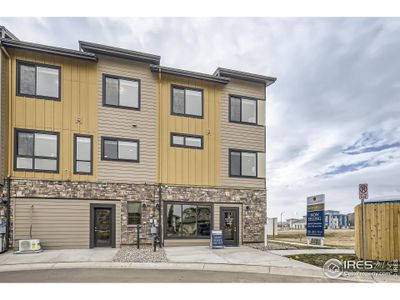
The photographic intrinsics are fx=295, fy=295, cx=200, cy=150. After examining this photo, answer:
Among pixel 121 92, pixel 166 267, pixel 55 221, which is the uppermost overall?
pixel 121 92

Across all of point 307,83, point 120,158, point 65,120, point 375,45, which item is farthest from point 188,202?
point 375,45

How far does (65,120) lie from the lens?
Result: 13.3 metres

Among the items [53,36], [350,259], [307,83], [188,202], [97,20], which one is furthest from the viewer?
[307,83]

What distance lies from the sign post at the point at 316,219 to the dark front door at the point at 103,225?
10465mm

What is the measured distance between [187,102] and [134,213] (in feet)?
20.4

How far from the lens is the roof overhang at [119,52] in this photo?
13672 millimetres

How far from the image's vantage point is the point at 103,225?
1362cm

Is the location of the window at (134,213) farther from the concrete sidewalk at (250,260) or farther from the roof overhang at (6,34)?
the roof overhang at (6,34)

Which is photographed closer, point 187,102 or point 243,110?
point 187,102

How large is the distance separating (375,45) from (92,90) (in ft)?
43.3

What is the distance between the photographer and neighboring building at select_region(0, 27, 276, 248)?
1272 cm

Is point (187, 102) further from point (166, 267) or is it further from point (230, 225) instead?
point (166, 267)

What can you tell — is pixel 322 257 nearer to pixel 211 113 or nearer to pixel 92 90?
pixel 211 113

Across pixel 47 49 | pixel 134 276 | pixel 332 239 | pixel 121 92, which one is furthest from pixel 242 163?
pixel 332 239
